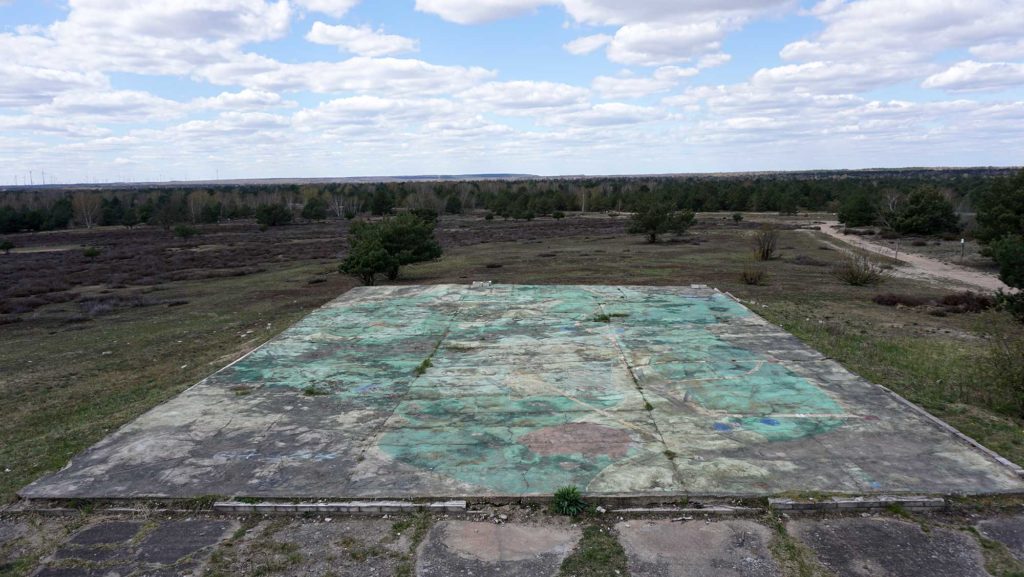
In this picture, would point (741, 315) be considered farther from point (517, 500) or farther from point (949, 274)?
point (949, 274)

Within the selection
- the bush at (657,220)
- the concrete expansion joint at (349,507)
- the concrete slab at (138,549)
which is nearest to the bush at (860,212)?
the bush at (657,220)

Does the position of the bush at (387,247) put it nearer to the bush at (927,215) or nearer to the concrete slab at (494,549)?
the concrete slab at (494,549)

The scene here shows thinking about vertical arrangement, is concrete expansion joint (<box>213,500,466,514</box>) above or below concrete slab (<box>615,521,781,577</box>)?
above

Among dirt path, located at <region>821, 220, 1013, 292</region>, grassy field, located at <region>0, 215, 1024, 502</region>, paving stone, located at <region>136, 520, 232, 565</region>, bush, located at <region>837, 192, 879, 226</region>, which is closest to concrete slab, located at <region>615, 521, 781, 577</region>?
paving stone, located at <region>136, 520, 232, 565</region>

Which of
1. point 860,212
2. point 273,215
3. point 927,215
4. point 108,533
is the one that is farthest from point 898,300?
point 273,215

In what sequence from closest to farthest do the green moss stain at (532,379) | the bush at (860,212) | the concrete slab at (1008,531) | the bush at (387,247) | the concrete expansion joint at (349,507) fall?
1. the concrete slab at (1008,531)
2. the concrete expansion joint at (349,507)
3. the green moss stain at (532,379)
4. the bush at (387,247)
5. the bush at (860,212)

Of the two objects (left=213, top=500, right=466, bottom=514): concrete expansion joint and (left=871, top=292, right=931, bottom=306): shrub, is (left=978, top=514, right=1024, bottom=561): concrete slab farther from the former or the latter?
(left=871, top=292, right=931, bottom=306): shrub
